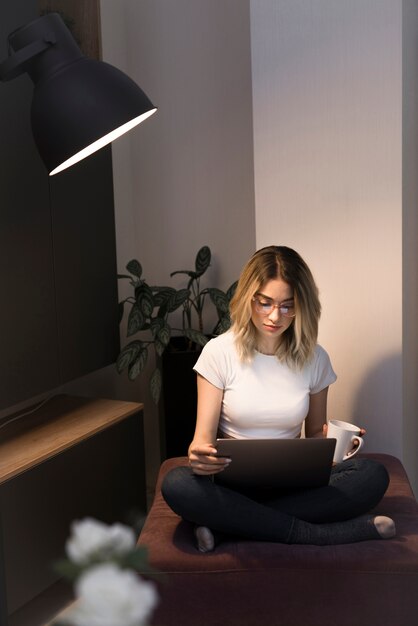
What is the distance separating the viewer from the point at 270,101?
2969mm

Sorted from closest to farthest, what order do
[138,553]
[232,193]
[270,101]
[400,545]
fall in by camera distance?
[138,553] → [400,545] → [270,101] → [232,193]

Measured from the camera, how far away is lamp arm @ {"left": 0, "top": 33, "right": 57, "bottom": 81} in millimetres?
1549

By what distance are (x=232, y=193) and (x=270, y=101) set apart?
88 cm

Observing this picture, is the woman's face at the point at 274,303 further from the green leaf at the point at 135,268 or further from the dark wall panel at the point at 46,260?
the green leaf at the point at 135,268

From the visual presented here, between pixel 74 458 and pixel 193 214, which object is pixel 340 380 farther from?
pixel 193 214

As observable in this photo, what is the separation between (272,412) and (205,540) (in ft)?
1.68

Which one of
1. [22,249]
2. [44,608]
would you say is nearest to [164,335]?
[22,249]

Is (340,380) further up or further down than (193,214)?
further down

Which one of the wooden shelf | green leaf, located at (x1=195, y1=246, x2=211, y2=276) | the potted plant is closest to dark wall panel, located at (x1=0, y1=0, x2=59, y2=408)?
the wooden shelf

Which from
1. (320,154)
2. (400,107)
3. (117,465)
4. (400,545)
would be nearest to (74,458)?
(117,465)

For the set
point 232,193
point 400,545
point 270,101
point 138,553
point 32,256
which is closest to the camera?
point 138,553

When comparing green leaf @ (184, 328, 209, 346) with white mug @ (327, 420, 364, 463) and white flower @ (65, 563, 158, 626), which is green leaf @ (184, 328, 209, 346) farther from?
white flower @ (65, 563, 158, 626)

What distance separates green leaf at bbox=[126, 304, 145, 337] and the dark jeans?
3.58 ft

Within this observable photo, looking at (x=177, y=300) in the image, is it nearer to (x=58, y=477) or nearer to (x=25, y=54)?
(x=58, y=477)
